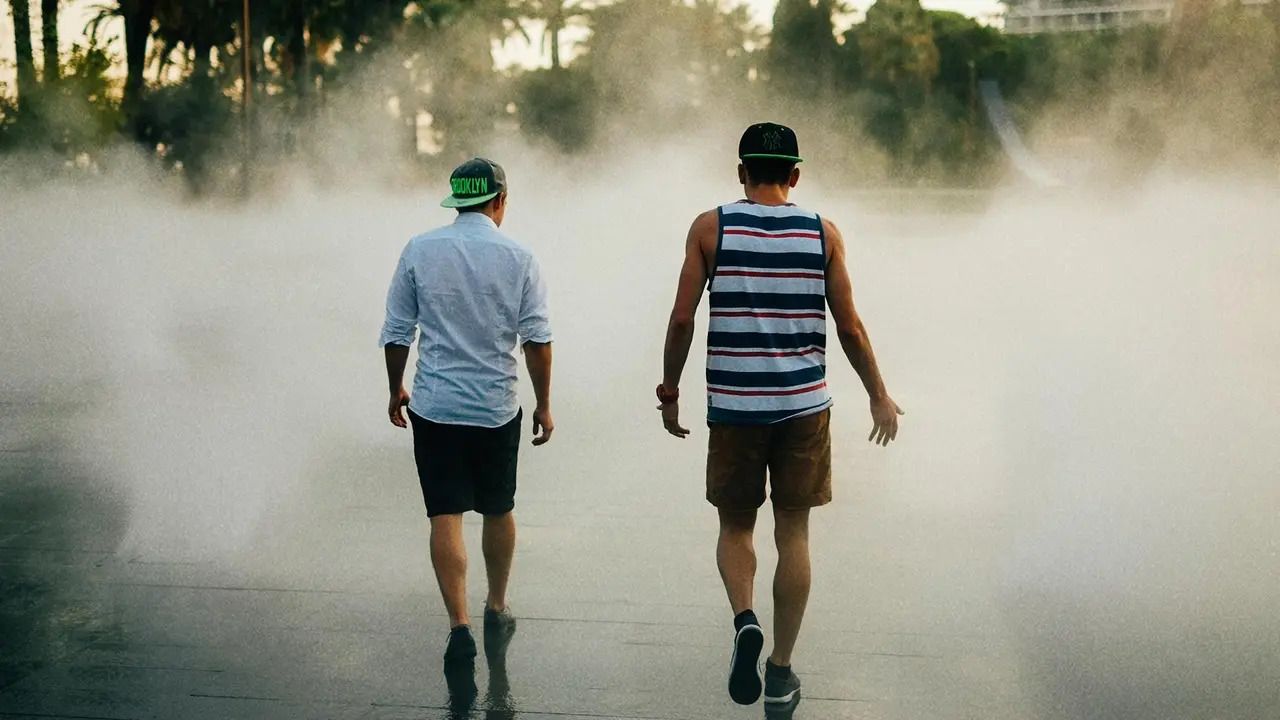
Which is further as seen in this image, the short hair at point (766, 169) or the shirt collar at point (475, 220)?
the shirt collar at point (475, 220)

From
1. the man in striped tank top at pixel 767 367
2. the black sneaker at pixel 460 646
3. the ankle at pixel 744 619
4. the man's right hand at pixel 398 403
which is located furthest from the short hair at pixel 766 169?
the black sneaker at pixel 460 646

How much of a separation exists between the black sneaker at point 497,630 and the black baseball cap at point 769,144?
1.71m

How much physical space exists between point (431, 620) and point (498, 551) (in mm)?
352

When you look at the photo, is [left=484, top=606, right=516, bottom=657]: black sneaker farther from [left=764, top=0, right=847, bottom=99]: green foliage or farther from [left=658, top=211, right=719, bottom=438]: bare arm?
[left=764, top=0, right=847, bottom=99]: green foliage

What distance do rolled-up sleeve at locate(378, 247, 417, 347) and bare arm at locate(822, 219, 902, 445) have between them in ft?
4.20

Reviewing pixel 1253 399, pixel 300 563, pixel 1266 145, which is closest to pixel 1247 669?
pixel 300 563

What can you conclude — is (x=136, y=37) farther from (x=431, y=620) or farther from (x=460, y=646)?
(x=460, y=646)

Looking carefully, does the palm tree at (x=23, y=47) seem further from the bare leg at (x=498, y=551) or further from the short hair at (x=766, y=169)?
the short hair at (x=766, y=169)

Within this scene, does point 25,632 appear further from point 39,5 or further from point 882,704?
point 39,5

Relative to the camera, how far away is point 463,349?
4891 millimetres

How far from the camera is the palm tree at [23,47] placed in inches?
1289

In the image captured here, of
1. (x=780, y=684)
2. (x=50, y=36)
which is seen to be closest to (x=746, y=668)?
(x=780, y=684)

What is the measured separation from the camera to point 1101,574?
5836 millimetres

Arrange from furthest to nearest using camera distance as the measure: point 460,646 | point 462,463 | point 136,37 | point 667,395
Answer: point 136,37 → point 462,463 → point 460,646 → point 667,395
